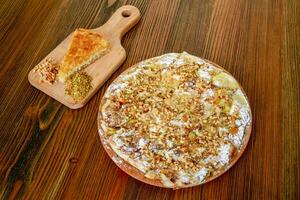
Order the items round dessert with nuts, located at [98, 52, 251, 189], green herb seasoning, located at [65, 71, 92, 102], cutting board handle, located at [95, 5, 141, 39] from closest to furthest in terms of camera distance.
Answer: round dessert with nuts, located at [98, 52, 251, 189], green herb seasoning, located at [65, 71, 92, 102], cutting board handle, located at [95, 5, 141, 39]

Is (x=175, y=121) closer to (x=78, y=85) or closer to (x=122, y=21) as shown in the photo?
(x=78, y=85)

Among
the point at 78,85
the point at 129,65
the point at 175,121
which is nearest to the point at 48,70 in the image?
the point at 78,85

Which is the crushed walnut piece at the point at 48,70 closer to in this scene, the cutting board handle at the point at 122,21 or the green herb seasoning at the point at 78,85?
the green herb seasoning at the point at 78,85

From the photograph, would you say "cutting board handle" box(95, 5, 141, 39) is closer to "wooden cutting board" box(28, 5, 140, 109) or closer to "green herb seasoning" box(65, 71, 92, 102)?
"wooden cutting board" box(28, 5, 140, 109)

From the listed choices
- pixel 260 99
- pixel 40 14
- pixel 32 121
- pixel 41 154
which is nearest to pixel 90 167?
pixel 41 154

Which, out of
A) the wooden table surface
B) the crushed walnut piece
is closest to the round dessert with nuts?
the wooden table surface

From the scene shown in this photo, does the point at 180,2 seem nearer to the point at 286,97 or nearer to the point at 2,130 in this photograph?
the point at 286,97

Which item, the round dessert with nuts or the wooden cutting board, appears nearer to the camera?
the round dessert with nuts
